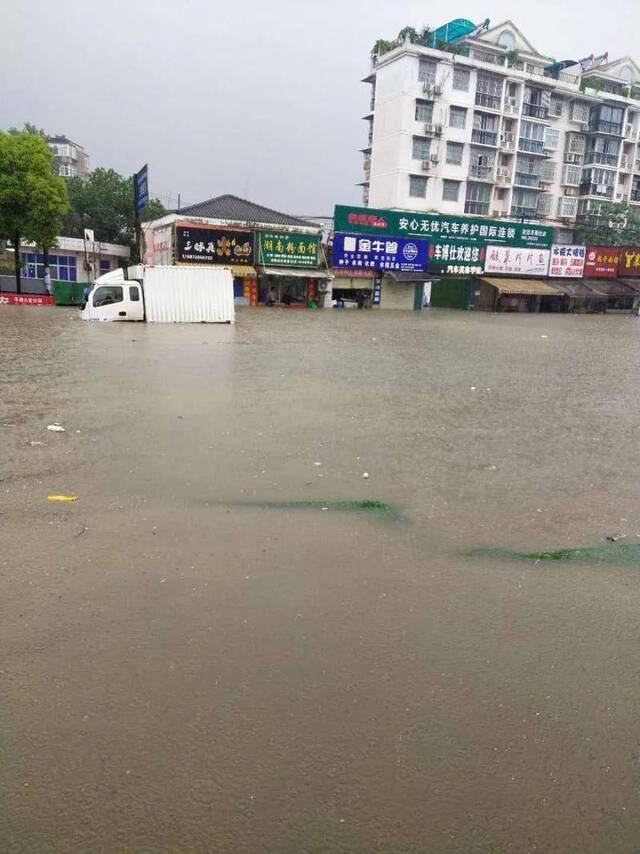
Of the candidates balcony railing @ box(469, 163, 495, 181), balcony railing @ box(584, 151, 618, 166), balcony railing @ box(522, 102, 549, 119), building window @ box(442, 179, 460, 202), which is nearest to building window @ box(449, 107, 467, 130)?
balcony railing @ box(469, 163, 495, 181)

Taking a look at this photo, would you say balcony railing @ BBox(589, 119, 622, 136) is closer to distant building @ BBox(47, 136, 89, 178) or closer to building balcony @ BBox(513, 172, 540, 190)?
building balcony @ BBox(513, 172, 540, 190)

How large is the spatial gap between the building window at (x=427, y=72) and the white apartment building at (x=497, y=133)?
0.25ft

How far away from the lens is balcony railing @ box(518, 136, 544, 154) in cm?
5319

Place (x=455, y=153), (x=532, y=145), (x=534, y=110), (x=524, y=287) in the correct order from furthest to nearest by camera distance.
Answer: (x=534, y=110)
(x=532, y=145)
(x=455, y=153)
(x=524, y=287)

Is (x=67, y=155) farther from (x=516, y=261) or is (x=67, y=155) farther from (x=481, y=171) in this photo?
(x=516, y=261)

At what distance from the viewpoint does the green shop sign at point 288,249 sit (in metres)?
34.7

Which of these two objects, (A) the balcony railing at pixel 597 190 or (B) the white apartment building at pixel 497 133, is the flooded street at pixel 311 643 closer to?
(B) the white apartment building at pixel 497 133

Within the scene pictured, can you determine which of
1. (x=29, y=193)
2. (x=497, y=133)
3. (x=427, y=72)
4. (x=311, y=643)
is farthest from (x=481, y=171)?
(x=311, y=643)

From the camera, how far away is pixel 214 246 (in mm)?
33219

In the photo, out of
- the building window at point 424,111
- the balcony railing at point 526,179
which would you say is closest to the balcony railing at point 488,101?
the building window at point 424,111

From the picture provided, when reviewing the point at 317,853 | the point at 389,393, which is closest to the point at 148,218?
the point at 389,393

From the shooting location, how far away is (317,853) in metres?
1.79

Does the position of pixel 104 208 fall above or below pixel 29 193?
above

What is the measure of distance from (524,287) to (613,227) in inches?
741
